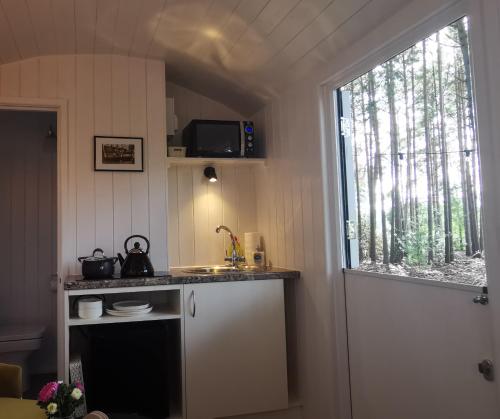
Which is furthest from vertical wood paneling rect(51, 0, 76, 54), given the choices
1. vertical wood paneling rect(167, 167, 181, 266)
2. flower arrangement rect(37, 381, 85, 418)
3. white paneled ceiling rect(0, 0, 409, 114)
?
flower arrangement rect(37, 381, 85, 418)

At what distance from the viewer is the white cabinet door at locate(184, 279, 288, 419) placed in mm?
2645

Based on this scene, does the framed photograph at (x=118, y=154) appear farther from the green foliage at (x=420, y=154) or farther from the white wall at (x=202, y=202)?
the green foliage at (x=420, y=154)

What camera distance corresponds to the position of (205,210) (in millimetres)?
3477

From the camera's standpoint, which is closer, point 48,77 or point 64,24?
point 64,24

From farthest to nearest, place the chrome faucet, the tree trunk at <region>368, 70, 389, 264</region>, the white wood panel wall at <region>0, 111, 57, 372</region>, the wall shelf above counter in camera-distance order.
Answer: the white wood panel wall at <region>0, 111, 57, 372</region>
the chrome faucet
the wall shelf above counter
the tree trunk at <region>368, 70, 389, 264</region>

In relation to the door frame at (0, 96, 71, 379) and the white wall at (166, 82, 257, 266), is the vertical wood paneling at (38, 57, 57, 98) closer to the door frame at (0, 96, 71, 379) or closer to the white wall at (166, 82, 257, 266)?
the door frame at (0, 96, 71, 379)

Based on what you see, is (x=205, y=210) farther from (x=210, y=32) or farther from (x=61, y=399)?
(x=61, y=399)

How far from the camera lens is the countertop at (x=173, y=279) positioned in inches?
100

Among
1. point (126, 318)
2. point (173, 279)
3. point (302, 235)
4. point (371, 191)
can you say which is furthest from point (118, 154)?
point (371, 191)

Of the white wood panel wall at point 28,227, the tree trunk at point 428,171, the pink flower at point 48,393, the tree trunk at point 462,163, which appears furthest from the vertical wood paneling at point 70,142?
the tree trunk at point 462,163

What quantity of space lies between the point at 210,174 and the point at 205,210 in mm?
277

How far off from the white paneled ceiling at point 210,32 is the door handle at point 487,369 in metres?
1.40

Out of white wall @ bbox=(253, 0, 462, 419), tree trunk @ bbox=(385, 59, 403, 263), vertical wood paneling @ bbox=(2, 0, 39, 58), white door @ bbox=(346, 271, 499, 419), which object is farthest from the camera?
white wall @ bbox=(253, 0, 462, 419)

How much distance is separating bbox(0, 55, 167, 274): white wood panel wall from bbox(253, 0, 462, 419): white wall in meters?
0.79
